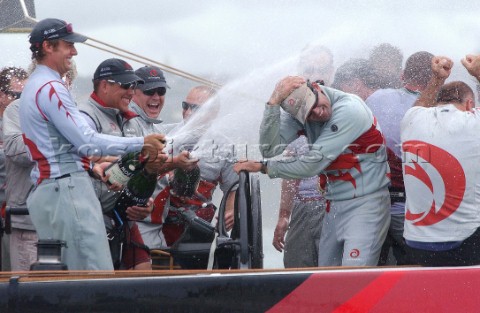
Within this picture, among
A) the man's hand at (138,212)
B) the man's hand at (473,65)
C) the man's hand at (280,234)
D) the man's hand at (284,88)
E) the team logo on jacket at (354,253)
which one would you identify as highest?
the man's hand at (473,65)

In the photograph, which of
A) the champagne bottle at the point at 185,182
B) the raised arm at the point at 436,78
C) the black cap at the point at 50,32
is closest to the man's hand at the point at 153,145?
the black cap at the point at 50,32

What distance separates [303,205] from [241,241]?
1.55 m

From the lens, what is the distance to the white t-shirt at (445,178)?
4.45m

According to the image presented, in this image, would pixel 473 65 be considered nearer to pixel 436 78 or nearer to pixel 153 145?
pixel 436 78

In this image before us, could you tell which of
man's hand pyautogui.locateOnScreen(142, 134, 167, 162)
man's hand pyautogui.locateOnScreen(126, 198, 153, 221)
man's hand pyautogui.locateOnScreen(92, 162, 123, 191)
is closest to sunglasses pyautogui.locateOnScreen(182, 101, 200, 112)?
man's hand pyautogui.locateOnScreen(126, 198, 153, 221)

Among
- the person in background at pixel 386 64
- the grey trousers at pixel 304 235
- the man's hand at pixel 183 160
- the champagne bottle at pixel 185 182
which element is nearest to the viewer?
the man's hand at pixel 183 160

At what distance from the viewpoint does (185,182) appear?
216 inches

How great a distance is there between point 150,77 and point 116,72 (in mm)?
789

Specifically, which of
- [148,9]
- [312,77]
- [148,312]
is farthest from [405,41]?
[148,312]

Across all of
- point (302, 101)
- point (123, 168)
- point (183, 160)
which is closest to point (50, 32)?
point (123, 168)

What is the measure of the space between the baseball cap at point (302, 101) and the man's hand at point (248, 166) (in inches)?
13.1

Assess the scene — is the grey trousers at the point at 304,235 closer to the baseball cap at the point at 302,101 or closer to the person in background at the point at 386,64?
the person in background at the point at 386,64

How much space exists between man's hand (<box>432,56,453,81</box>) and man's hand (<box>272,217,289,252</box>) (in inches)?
68.8

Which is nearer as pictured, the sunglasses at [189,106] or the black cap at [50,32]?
the black cap at [50,32]
